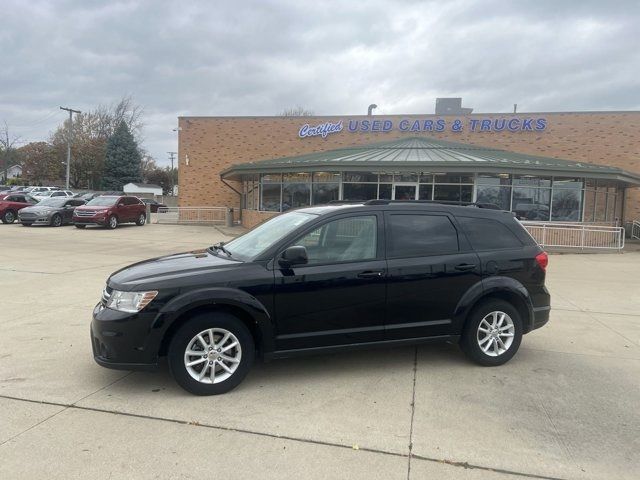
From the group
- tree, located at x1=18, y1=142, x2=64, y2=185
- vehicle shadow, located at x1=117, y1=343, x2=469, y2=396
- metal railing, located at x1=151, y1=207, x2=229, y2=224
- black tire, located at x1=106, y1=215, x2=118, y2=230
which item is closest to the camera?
vehicle shadow, located at x1=117, y1=343, x2=469, y2=396

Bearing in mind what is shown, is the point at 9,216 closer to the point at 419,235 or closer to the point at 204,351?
the point at 204,351

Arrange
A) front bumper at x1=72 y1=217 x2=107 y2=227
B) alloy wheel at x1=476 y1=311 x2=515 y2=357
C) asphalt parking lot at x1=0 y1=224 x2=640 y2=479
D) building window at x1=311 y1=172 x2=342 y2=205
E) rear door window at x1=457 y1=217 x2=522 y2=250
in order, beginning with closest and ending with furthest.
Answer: asphalt parking lot at x1=0 y1=224 x2=640 y2=479 < alloy wheel at x1=476 y1=311 x2=515 y2=357 < rear door window at x1=457 y1=217 x2=522 y2=250 < building window at x1=311 y1=172 x2=342 y2=205 < front bumper at x1=72 y1=217 x2=107 y2=227

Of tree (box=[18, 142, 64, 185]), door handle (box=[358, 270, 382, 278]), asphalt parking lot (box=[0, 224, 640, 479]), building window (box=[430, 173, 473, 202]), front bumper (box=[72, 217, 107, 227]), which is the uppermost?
tree (box=[18, 142, 64, 185])

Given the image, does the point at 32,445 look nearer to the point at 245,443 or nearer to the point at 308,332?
the point at 245,443

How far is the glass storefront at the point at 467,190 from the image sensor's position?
1909 cm

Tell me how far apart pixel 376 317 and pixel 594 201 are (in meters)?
19.9

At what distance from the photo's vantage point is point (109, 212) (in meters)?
22.5

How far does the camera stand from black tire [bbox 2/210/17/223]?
2508 cm

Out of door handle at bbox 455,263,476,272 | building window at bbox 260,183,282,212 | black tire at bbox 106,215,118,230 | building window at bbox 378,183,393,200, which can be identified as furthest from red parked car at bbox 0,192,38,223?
door handle at bbox 455,263,476,272

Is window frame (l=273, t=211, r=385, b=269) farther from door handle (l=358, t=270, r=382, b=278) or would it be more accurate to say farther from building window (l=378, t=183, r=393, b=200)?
building window (l=378, t=183, r=393, b=200)

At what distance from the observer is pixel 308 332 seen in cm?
441

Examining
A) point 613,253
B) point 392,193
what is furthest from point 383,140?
point 613,253

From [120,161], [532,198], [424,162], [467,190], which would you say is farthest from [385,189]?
[120,161]

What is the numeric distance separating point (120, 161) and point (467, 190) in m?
49.0
